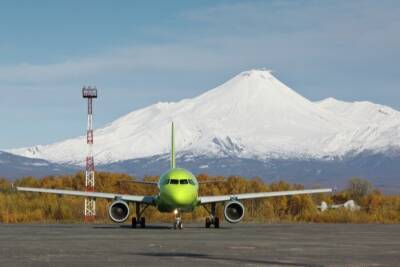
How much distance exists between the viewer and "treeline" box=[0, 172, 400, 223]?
236ft

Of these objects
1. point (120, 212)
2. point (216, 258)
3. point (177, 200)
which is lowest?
point (216, 258)

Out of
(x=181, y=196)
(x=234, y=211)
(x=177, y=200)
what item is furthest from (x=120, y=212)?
(x=234, y=211)

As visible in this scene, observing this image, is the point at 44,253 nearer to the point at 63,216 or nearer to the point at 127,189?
the point at 63,216

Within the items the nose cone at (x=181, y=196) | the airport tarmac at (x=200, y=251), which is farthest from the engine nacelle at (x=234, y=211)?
the airport tarmac at (x=200, y=251)

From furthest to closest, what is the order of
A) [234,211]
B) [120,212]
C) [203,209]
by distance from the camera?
[203,209] → [234,211] → [120,212]

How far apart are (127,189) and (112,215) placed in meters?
49.4

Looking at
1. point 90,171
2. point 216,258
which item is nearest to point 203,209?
point 90,171

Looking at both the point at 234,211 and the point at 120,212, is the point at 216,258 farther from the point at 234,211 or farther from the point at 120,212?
the point at 234,211

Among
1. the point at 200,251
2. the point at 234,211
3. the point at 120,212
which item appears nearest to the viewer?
the point at 200,251

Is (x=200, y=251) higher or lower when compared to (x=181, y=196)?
lower

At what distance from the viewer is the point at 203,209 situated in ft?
257

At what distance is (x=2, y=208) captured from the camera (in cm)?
7562

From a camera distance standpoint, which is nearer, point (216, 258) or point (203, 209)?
point (216, 258)

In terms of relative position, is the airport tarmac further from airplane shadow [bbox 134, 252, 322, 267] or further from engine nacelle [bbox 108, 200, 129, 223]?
engine nacelle [bbox 108, 200, 129, 223]
